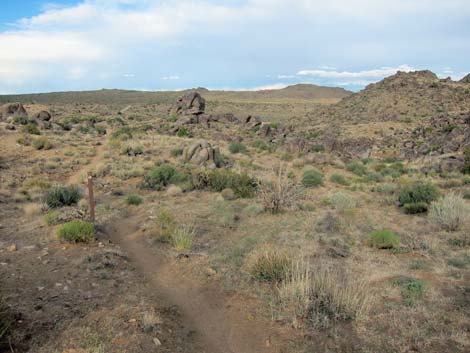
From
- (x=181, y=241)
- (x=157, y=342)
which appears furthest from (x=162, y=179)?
(x=157, y=342)

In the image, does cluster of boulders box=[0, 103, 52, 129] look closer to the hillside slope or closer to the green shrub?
the green shrub

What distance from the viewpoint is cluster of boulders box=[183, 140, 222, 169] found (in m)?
22.3

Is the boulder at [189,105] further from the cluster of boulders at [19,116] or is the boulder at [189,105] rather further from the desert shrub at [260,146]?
the desert shrub at [260,146]

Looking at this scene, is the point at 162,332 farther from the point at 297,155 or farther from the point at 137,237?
the point at 297,155

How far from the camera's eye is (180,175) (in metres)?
17.2

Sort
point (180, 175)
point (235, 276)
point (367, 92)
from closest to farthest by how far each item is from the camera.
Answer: point (235, 276)
point (180, 175)
point (367, 92)

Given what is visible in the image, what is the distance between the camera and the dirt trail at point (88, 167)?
61.1 feet

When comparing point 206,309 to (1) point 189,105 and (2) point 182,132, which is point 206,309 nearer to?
(2) point 182,132

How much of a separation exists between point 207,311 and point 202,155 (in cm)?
1684

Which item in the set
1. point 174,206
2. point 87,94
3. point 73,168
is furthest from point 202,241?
point 87,94

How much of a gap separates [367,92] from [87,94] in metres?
70.9

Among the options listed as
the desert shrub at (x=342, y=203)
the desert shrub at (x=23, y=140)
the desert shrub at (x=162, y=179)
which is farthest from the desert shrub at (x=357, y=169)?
the desert shrub at (x=23, y=140)

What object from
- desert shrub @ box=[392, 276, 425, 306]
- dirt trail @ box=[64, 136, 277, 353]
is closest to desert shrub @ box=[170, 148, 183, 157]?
dirt trail @ box=[64, 136, 277, 353]

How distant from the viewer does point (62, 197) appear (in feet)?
43.9
